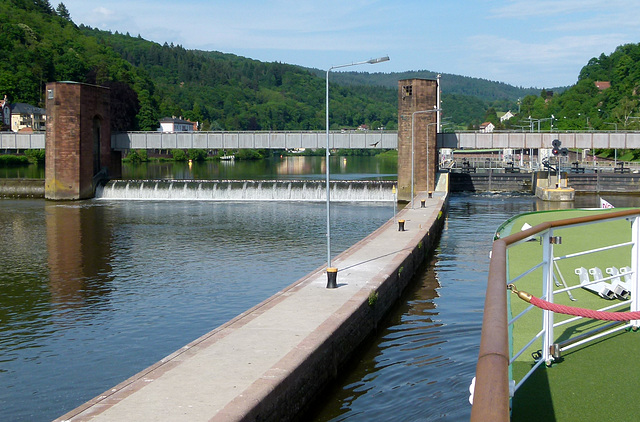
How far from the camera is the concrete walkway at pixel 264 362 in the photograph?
9703 millimetres

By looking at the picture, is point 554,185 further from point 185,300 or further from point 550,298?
point 550,298

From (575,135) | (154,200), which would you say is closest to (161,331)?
(154,200)

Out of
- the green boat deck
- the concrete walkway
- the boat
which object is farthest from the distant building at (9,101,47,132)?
the boat

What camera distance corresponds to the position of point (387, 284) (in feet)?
64.5

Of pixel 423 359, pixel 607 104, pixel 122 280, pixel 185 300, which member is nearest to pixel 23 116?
pixel 607 104

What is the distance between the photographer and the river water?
14.3 meters

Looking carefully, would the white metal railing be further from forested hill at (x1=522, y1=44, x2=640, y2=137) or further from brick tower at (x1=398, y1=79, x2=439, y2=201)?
forested hill at (x1=522, y1=44, x2=640, y2=137)

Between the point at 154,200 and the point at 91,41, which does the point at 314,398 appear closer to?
the point at 154,200

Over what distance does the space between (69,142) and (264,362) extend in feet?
173

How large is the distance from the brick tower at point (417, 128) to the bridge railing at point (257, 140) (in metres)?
5.52

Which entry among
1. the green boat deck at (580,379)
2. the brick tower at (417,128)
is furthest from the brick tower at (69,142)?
the green boat deck at (580,379)

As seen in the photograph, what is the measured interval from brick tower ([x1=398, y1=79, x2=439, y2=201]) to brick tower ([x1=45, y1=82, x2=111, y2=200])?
26978 mm

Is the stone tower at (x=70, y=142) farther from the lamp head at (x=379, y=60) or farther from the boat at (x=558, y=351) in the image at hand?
the boat at (x=558, y=351)

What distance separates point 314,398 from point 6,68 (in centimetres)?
14644
